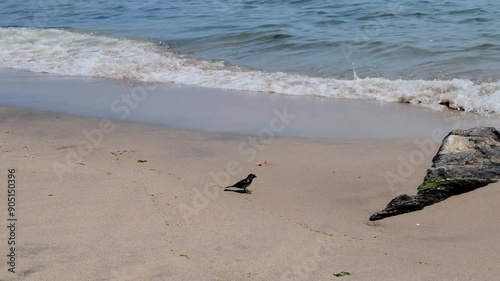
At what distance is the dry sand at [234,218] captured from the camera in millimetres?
3910

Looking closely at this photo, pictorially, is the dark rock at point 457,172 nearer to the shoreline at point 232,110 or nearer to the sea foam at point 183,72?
the shoreline at point 232,110

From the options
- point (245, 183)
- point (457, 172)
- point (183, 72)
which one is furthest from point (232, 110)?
point (457, 172)

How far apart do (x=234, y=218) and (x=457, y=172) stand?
Result: 1937 millimetres

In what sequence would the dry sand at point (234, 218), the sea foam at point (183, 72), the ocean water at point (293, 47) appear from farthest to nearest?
the ocean water at point (293, 47)
the sea foam at point (183, 72)
the dry sand at point (234, 218)

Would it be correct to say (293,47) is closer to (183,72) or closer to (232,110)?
(183,72)

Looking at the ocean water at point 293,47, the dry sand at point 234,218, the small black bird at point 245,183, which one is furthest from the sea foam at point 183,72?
the small black bird at point 245,183

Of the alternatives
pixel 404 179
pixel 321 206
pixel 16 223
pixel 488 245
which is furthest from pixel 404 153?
pixel 16 223

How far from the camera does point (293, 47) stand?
12.8 metres

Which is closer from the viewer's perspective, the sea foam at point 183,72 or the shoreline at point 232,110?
the shoreline at point 232,110

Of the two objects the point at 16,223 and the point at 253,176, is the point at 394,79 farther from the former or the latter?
the point at 16,223

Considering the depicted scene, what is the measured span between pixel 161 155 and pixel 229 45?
24.2ft

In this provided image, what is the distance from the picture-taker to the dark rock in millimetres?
5027

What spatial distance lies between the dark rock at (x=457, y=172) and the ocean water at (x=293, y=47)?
295 cm

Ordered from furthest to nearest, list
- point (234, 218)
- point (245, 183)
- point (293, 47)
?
1. point (293, 47)
2. point (245, 183)
3. point (234, 218)
